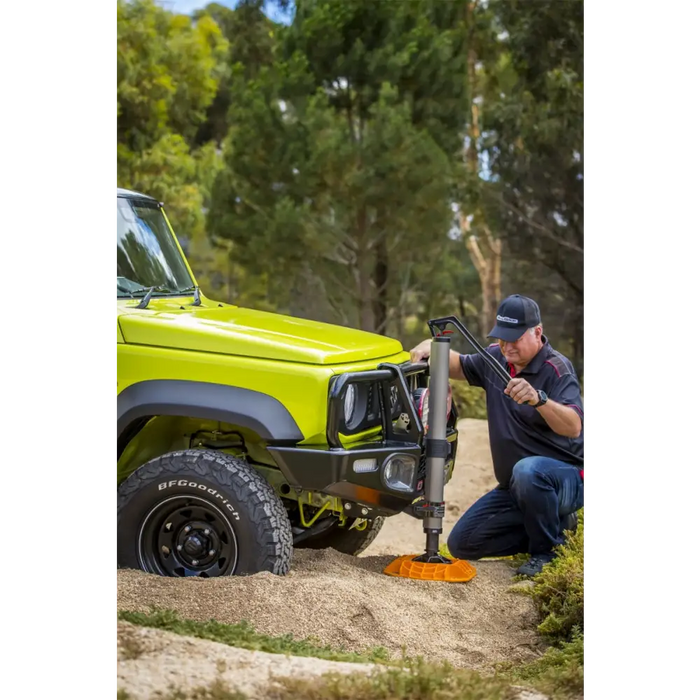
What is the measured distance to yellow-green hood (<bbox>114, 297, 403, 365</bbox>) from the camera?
429 centimetres

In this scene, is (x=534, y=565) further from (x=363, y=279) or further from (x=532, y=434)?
(x=363, y=279)

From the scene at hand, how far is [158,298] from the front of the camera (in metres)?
5.03

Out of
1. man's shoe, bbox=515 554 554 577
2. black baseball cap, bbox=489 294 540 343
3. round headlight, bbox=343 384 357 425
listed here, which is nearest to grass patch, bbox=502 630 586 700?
man's shoe, bbox=515 554 554 577

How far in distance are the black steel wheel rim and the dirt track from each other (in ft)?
0.55

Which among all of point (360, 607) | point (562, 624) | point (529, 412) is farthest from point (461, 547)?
point (360, 607)

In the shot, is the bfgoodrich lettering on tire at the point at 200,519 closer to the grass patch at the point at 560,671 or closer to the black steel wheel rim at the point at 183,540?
the black steel wheel rim at the point at 183,540

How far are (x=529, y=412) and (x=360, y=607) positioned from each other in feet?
5.60

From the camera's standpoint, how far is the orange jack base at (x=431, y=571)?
4664 millimetres

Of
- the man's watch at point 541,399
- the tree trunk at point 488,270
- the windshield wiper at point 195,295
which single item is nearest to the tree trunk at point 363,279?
the tree trunk at point 488,270

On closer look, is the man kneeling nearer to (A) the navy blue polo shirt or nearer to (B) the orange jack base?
(A) the navy blue polo shirt

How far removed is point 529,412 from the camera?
535cm

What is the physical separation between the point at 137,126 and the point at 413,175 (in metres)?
6.23

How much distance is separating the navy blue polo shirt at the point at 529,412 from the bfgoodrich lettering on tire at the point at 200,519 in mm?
1664
